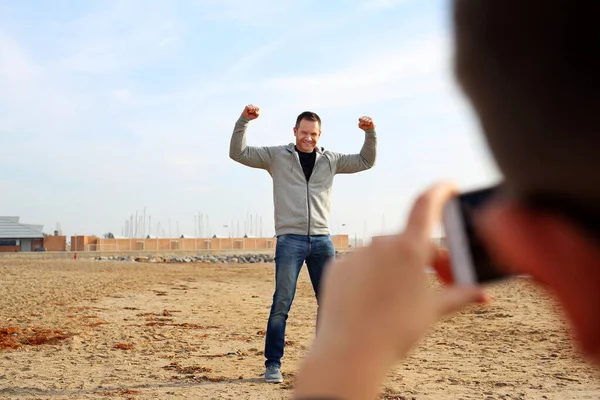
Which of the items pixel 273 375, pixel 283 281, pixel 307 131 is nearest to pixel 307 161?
pixel 307 131

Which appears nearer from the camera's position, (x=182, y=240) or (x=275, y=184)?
(x=275, y=184)

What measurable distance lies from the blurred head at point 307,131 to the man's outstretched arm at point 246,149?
0.34 meters

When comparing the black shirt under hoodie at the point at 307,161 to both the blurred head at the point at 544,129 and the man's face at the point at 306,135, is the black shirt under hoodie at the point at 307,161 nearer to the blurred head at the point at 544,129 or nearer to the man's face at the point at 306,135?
the man's face at the point at 306,135

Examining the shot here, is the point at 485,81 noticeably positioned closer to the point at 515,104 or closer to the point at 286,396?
the point at 515,104

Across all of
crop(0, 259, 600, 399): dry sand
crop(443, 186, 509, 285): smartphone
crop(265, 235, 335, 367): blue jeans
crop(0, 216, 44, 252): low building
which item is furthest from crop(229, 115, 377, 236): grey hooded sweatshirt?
crop(0, 216, 44, 252): low building

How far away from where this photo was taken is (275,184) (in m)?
5.85

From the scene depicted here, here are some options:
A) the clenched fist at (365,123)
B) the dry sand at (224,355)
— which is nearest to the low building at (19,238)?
the dry sand at (224,355)

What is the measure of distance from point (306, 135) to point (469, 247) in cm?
526

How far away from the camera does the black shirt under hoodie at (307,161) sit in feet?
19.3

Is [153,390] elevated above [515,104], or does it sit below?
below

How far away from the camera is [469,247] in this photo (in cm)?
68

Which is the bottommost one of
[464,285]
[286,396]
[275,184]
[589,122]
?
[286,396]

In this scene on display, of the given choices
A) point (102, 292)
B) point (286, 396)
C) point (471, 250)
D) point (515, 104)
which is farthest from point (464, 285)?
point (102, 292)

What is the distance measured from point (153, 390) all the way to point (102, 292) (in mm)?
8566
